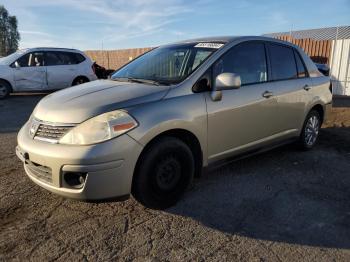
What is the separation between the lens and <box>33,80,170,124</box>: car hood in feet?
10.4

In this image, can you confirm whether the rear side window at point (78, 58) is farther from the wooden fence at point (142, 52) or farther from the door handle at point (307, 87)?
the door handle at point (307, 87)

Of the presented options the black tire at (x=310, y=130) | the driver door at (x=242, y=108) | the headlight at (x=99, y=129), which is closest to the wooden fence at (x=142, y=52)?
the black tire at (x=310, y=130)

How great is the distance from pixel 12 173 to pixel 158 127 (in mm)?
2364

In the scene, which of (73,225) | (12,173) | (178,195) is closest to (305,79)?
(178,195)

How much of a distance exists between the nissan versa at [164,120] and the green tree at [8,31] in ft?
287

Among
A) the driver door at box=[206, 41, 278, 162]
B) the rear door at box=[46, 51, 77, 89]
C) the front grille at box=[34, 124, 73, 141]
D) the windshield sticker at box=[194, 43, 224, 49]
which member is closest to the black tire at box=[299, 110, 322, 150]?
the driver door at box=[206, 41, 278, 162]

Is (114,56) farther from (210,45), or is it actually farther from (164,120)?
(164,120)

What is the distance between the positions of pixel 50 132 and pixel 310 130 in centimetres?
410

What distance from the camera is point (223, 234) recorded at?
314 centimetres

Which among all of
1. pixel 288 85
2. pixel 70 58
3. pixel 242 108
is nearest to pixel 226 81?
pixel 242 108

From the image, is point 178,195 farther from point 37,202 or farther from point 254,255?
point 37,202

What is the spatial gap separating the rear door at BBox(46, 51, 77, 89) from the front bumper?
32.9ft

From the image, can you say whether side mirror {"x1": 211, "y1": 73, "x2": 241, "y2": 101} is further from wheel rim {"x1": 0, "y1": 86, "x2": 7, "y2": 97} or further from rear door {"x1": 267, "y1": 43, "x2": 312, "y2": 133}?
wheel rim {"x1": 0, "y1": 86, "x2": 7, "y2": 97}

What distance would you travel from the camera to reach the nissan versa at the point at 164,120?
3025 millimetres
